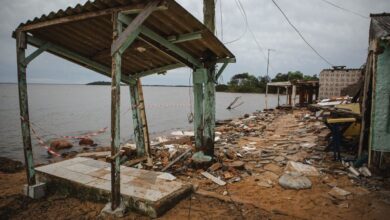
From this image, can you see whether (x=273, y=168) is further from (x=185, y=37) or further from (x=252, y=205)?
(x=185, y=37)

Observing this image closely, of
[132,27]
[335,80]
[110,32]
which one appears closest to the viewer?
[132,27]

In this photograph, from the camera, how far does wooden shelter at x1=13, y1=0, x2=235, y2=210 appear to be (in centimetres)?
397

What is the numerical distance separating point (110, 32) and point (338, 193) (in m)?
5.99

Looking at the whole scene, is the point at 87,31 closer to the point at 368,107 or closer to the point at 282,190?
the point at 282,190

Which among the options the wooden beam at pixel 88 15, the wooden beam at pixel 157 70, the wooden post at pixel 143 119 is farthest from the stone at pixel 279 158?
the wooden beam at pixel 88 15

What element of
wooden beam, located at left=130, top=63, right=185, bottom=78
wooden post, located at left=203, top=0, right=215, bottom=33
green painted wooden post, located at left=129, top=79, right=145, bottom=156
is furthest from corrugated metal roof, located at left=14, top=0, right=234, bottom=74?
wooden post, located at left=203, top=0, right=215, bottom=33

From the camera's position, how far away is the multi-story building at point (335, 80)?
77.0ft

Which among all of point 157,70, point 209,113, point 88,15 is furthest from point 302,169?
point 88,15

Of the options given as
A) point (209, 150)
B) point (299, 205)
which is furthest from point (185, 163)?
point (299, 205)

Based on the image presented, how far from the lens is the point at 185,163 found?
7.35m

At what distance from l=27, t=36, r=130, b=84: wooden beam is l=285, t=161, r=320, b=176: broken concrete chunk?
18.2ft

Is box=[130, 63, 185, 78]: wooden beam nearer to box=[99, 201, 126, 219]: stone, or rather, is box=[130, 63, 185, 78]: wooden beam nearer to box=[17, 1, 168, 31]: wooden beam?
box=[17, 1, 168, 31]: wooden beam

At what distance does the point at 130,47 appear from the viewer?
5.85 meters

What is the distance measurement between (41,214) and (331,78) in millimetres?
25943
